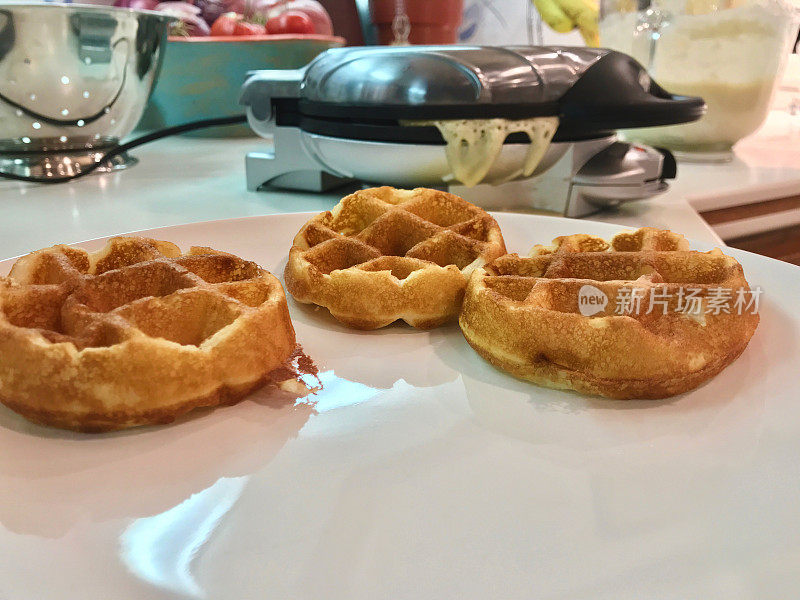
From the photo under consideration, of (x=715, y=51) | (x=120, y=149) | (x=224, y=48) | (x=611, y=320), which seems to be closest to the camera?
(x=611, y=320)

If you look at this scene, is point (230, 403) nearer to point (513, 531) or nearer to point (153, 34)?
point (513, 531)

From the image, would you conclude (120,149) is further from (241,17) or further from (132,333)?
(132,333)

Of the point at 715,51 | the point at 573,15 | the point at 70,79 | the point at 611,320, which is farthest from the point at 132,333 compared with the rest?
the point at 573,15

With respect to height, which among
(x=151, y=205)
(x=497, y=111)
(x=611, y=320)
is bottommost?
(x=151, y=205)

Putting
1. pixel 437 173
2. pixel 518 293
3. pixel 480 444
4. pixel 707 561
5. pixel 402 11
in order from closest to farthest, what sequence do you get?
pixel 707 561
pixel 480 444
pixel 518 293
pixel 437 173
pixel 402 11

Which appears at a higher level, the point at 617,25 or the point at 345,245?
the point at 617,25

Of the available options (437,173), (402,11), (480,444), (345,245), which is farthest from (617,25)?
(480,444)

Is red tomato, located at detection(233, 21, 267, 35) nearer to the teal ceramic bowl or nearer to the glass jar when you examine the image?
the teal ceramic bowl
